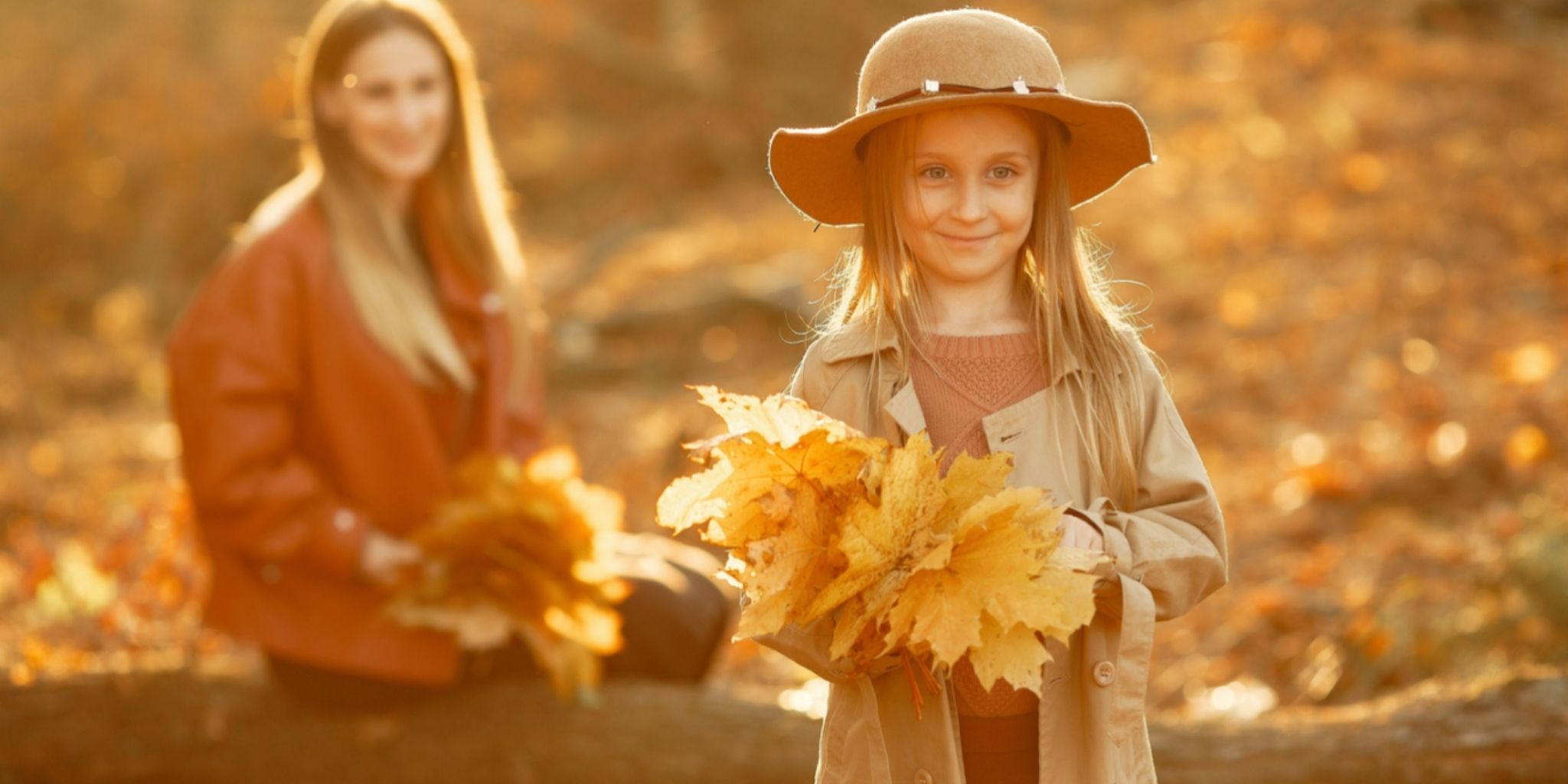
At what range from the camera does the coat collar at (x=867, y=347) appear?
2129mm

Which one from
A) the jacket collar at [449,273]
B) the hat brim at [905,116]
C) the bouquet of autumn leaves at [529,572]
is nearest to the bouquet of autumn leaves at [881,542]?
the hat brim at [905,116]

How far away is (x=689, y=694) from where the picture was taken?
12.3ft

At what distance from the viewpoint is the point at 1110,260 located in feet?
27.2

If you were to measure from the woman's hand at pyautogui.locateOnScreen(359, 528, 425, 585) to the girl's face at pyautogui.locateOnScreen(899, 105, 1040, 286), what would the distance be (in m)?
2.07

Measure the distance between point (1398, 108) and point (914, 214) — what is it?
8.68 metres

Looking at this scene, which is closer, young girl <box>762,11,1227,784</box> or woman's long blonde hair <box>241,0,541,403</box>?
young girl <box>762,11,1227,784</box>

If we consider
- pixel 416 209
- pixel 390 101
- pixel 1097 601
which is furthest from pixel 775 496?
pixel 416 209

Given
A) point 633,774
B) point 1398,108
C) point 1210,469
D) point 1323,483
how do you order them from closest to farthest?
point 633,774 < point 1323,483 < point 1210,469 < point 1398,108

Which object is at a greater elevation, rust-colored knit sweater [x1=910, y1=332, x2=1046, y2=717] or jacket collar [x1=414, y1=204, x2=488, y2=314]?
jacket collar [x1=414, y1=204, x2=488, y2=314]

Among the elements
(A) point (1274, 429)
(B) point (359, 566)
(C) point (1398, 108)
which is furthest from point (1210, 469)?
(C) point (1398, 108)

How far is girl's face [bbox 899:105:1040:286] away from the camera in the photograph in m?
2.09

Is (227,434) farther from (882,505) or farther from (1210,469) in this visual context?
(1210,469)

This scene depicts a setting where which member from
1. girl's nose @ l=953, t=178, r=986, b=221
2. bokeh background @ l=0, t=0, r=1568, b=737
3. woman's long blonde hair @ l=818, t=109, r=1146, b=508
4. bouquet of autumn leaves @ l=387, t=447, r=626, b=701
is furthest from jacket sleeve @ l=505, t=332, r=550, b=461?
girl's nose @ l=953, t=178, r=986, b=221

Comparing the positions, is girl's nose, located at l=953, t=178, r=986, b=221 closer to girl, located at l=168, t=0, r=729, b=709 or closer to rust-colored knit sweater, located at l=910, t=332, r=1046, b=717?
rust-colored knit sweater, located at l=910, t=332, r=1046, b=717
